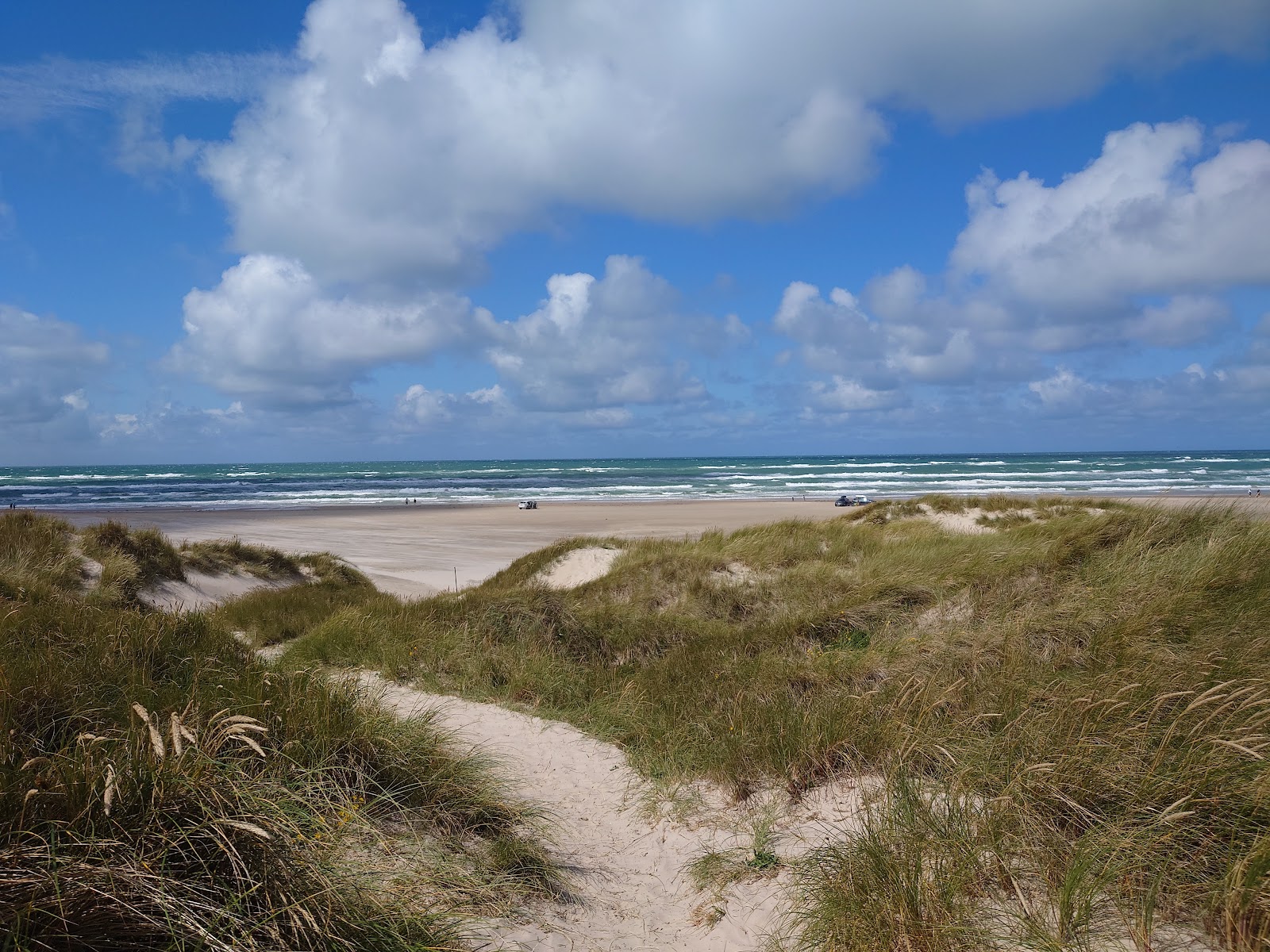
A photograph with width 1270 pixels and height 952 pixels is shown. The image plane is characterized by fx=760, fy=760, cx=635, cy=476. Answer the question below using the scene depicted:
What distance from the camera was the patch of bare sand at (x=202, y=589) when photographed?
46.7 feet

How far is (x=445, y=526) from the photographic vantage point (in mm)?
36906

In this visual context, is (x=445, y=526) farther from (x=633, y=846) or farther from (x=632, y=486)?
(x=632, y=486)

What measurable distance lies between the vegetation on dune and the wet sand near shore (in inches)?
532

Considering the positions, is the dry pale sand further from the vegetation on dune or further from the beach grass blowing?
the vegetation on dune

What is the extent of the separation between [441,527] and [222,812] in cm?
3442

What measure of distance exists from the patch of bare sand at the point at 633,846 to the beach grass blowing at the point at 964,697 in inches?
9.2

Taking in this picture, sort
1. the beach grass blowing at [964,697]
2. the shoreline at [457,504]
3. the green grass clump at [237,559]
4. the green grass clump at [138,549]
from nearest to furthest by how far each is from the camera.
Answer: the beach grass blowing at [964,697], the green grass clump at [138,549], the green grass clump at [237,559], the shoreline at [457,504]

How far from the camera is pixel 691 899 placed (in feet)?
14.2

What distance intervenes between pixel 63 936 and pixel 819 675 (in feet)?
18.3

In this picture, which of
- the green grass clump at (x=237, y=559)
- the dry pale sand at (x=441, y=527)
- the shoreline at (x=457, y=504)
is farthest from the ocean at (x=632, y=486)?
the green grass clump at (x=237, y=559)

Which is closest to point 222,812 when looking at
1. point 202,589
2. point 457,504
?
point 202,589

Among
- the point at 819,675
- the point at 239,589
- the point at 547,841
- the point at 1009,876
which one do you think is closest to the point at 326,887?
the point at 547,841

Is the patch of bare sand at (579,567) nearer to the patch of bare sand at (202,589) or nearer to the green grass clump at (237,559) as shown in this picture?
the patch of bare sand at (202,589)

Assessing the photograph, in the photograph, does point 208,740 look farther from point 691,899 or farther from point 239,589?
point 239,589
